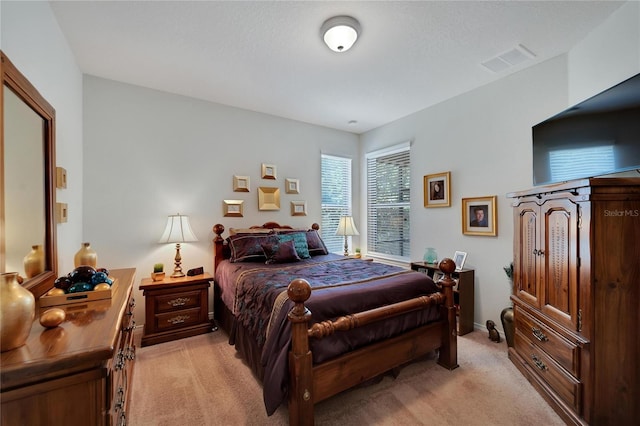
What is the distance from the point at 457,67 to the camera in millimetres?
2646

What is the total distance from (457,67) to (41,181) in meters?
3.37

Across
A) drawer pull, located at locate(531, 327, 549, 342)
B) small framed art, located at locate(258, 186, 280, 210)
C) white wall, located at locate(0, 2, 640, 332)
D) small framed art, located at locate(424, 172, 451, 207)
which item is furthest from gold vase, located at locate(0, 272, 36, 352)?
small framed art, located at locate(424, 172, 451, 207)

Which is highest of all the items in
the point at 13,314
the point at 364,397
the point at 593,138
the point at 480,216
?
the point at 593,138

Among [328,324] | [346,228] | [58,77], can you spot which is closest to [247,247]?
[346,228]

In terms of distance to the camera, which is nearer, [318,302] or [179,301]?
[318,302]

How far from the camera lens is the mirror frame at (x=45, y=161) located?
3.73 feet

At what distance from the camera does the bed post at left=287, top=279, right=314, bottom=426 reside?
1494 mm

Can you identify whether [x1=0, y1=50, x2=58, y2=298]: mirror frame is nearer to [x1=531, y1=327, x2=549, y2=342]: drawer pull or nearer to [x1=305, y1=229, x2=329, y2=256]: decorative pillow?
[x1=305, y1=229, x2=329, y2=256]: decorative pillow

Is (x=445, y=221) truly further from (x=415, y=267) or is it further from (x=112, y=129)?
(x=112, y=129)

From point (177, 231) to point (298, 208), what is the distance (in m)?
1.68

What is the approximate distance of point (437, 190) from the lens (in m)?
3.50

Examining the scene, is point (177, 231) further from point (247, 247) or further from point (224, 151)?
point (224, 151)

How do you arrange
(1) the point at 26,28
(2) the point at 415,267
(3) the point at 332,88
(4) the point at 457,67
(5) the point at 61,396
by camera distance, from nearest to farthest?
(5) the point at 61,396 < (1) the point at 26,28 < (4) the point at 457,67 < (3) the point at 332,88 < (2) the point at 415,267

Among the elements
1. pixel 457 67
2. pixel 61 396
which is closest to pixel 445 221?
pixel 457 67
